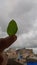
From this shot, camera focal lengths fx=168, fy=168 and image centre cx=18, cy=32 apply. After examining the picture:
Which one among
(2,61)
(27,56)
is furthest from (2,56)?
(27,56)

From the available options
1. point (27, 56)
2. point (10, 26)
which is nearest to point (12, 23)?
point (10, 26)

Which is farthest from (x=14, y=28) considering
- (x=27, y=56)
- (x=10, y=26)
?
(x=27, y=56)

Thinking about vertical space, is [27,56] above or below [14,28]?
above

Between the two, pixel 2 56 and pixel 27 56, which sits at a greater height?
pixel 27 56

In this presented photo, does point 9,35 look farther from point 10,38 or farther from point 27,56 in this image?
point 27,56

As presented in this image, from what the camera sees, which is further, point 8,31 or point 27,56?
point 27,56

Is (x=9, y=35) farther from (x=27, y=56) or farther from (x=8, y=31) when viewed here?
(x=27, y=56)

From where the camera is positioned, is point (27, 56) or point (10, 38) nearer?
point (10, 38)

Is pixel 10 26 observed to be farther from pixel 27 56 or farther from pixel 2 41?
pixel 27 56
